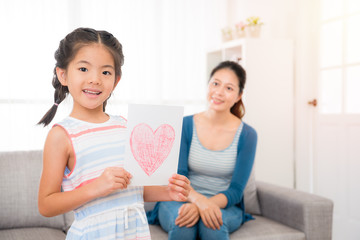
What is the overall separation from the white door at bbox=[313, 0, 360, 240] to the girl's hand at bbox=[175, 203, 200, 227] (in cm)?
180

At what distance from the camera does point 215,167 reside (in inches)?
73.3

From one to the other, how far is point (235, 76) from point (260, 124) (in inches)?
46.3

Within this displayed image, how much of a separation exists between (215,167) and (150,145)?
954 millimetres

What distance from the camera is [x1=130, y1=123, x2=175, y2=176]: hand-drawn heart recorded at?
939mm

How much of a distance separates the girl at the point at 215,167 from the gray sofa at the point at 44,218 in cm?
13

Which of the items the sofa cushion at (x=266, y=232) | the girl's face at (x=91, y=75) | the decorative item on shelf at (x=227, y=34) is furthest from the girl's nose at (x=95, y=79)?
the decorative item on shelf at (x=227, y=34)

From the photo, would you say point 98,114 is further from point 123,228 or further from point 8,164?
point 8,164

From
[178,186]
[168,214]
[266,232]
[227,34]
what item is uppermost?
[227,34]

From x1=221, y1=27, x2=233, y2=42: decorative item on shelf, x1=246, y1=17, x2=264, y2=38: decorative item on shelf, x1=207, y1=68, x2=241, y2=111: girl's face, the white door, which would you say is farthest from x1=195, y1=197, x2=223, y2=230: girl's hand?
x1=221, y1=27, x2=233, y2=42: decorative item on shelf

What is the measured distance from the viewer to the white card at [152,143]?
36.6 inches

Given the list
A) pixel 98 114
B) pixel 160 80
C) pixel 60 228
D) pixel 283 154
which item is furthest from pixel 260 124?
pixel 98 114

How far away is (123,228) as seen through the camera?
3.11 ft

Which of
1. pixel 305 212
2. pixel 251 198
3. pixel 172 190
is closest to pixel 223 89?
pixel 251 198

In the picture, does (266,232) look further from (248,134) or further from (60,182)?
(60,182)
